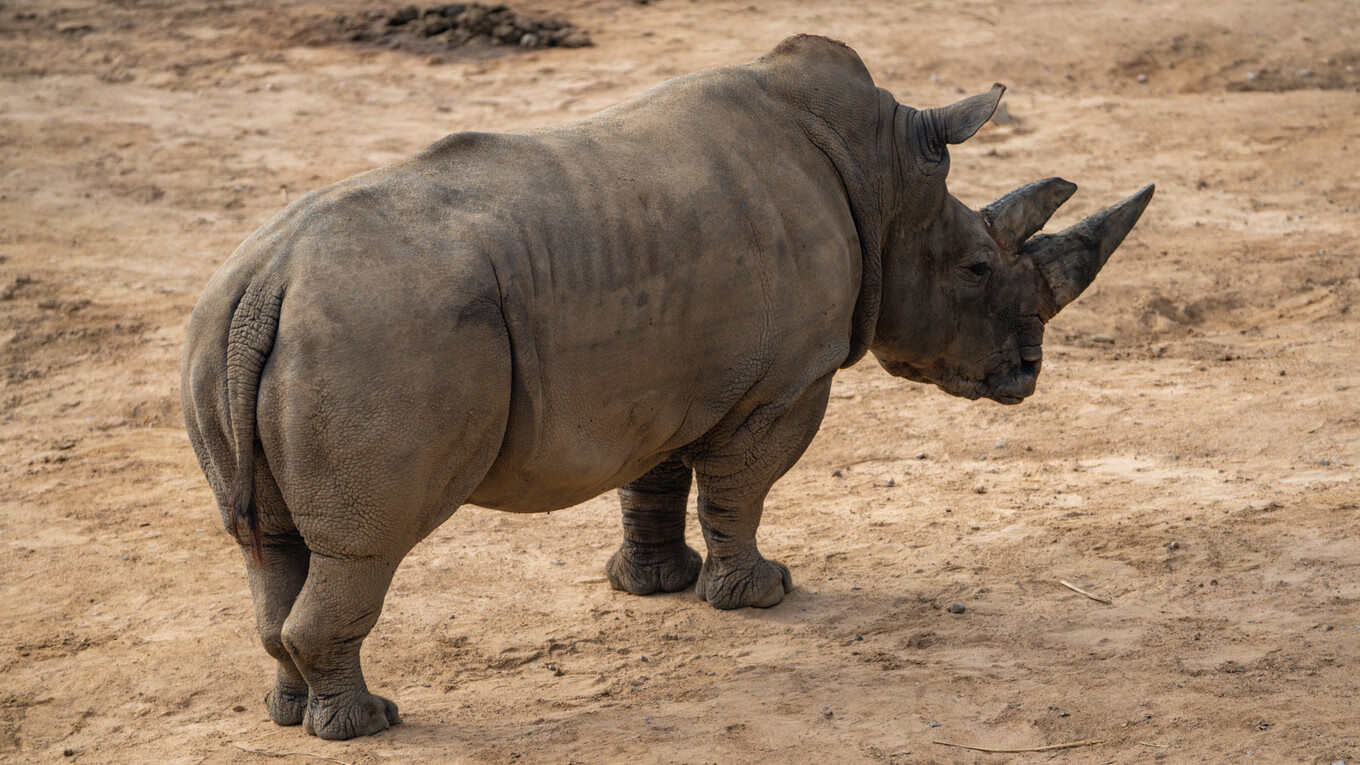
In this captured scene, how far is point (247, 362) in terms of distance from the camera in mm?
4344

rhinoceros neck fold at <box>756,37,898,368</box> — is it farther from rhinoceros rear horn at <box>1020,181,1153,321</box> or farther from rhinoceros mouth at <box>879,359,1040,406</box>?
rhinoceros rear horn at <box>1020,181,1153,321</box>

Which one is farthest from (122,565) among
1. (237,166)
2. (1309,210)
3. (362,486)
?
(1309,210)

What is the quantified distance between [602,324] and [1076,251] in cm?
262

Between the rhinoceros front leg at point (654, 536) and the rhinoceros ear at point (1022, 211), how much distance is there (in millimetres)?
1813

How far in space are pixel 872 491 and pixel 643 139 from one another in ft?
9.67

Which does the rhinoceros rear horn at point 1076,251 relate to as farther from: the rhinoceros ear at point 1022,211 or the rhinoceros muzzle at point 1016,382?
the rhinoceros muzzle at point 1016,382

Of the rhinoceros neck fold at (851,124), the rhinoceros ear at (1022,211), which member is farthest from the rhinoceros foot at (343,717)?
the rhinoceros ear at (1022,211)

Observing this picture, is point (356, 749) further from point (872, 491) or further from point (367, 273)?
point (872, 491)

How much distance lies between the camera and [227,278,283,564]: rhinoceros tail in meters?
4.35

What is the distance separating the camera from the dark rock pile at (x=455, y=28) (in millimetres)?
16469

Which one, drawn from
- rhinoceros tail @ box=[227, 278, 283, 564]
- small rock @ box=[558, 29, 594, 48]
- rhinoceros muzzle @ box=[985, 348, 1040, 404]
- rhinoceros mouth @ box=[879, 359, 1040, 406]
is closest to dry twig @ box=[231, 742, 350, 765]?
rhinoceros tail @ box=[227, 278, 283, 564]

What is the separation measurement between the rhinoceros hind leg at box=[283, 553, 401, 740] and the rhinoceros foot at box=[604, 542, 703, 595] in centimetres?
172

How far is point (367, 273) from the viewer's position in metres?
4.39

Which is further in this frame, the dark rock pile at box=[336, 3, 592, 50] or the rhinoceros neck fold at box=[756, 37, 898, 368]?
the dark rock pile at box=[336, 3, 592, 50]
